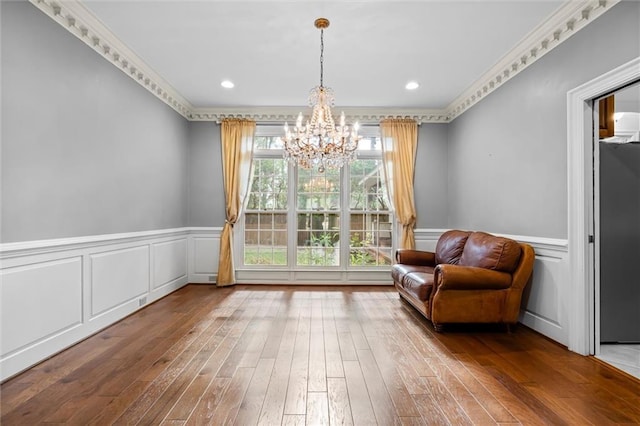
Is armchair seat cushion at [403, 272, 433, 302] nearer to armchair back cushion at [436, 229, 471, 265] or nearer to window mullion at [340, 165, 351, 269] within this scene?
armchair back cushion at [436, 229, 471, 265]

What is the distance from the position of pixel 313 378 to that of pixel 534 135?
10.2 ft

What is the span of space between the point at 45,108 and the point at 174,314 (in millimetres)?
2398

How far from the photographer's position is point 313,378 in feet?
7.77

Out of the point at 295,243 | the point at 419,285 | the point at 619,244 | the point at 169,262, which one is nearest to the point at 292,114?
the point at 295,243

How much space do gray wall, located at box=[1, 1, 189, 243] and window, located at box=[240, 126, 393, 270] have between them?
170 centimetres

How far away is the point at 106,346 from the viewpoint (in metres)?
2.93

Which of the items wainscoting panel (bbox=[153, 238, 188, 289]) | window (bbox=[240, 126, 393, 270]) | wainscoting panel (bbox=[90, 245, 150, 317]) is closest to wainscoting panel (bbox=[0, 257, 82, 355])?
wainscoting panel (bbox=[90, 245, 150, 317])

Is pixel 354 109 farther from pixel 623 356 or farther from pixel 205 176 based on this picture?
pixel 623 356

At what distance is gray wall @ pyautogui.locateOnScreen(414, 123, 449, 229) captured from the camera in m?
5.60

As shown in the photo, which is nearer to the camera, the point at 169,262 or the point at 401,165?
the point at 169,262

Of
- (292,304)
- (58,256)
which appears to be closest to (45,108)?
(58,256)

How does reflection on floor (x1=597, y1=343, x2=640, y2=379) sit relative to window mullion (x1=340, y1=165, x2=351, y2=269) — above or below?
below

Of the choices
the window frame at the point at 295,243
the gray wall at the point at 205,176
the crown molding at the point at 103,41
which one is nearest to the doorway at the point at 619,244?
the window frame at the point at 295,243

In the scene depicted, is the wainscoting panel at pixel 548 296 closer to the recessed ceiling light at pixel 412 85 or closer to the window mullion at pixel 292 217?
the recessed ceiling light at pixel 412 85
